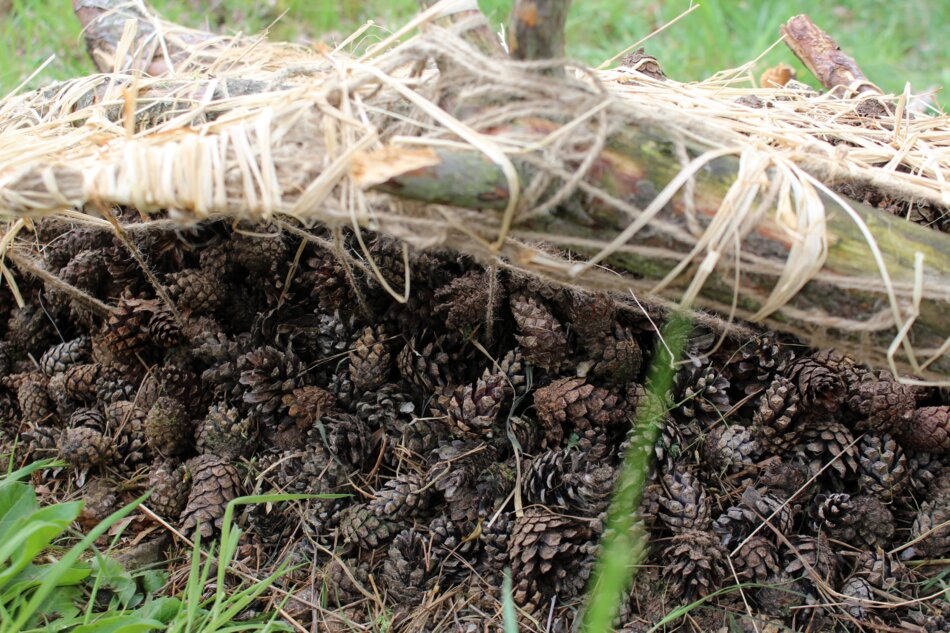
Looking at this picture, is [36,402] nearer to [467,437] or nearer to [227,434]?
[227,434]

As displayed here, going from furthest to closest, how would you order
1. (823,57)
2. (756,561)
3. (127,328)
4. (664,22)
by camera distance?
(664,22) → (823,57) → (127,328) → (756,561)

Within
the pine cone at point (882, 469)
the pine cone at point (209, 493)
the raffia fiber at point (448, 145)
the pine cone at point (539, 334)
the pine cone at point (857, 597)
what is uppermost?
the raffia fiber at point (448, 145)

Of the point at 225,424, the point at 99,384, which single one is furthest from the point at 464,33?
the point at 99,384

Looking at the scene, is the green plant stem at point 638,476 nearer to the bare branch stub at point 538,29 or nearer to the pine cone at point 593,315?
the pine cone at point 593,315

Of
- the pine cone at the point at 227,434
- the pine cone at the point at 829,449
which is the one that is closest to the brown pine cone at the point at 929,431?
the pine cone at the point at 829,449

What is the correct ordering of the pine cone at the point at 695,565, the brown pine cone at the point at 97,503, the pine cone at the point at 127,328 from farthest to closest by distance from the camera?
1. the pine cone at the point at 127,328
2. the brown pine cone at the point at 97,503
3. the pine cone at the point at 695,565

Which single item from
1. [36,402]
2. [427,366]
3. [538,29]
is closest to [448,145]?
[538,29]
